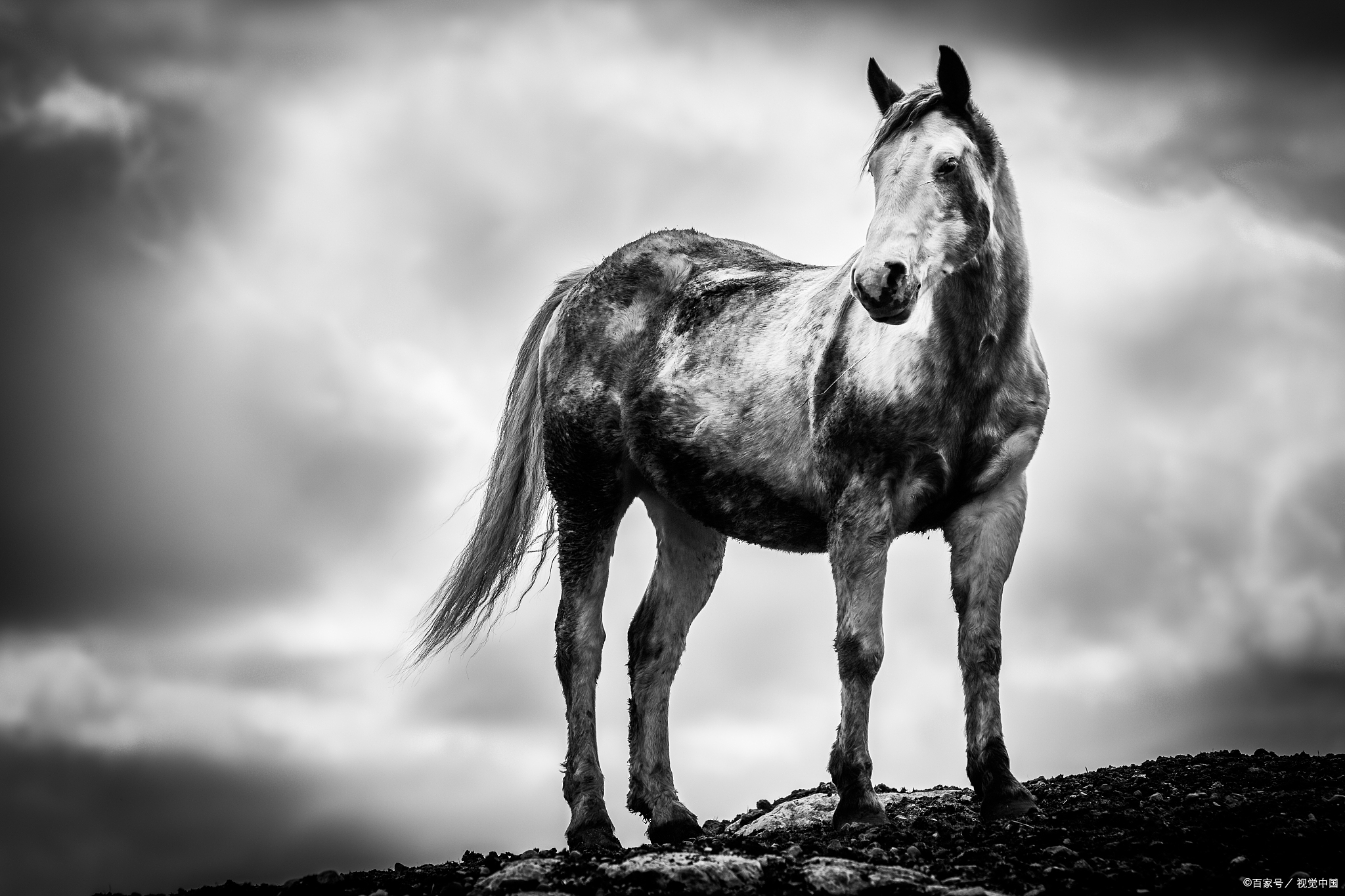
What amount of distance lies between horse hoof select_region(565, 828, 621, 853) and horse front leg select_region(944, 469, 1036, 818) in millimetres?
2381

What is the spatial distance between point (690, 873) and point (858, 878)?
755 millimetres

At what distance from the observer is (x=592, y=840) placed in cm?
858

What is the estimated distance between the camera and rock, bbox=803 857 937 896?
5.82 m

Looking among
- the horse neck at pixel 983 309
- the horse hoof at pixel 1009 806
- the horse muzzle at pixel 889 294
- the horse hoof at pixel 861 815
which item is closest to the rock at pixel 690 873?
the horse hoof at pixel 861 815

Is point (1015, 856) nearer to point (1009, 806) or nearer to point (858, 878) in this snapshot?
point (1009, 806)

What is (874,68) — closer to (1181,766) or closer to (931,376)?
(931,376)

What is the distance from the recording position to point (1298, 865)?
20.7ft

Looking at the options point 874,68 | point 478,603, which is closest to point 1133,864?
point 874,68

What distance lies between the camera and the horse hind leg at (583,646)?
8836 millimetres

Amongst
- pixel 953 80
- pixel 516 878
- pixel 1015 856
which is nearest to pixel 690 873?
pixel 516 878

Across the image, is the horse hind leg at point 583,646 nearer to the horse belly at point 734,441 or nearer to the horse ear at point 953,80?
the horse belly at point 734,441

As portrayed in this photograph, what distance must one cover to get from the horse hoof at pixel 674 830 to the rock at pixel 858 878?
2.81 metres

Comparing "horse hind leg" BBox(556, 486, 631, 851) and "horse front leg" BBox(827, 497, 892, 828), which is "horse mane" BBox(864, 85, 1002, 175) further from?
"horse hind leg" BBox(556, 486, 631, 851)

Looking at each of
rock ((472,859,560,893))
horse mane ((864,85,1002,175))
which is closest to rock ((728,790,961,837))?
rock ((472,859,560,893))
